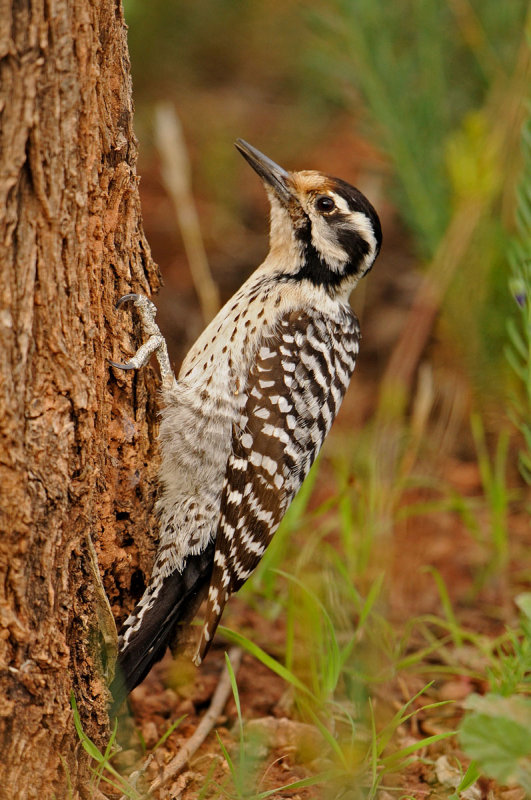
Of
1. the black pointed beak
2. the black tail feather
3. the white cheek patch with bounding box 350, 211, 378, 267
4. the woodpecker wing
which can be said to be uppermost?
the black pointed beak

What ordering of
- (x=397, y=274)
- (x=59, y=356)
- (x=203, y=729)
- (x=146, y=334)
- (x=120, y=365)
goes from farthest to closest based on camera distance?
(x=397, y=274) < (x=203, y=729) < (x=146, y=334) < (x=120, y=365) < (x=59, y=356)

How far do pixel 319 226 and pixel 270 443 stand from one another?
1.00 m

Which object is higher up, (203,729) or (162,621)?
(162,621)

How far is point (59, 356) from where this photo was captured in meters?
2.54

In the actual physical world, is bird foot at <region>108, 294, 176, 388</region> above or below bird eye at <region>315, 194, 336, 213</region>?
below

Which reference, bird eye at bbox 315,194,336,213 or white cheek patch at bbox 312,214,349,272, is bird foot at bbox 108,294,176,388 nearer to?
white cheek patch at bbox 312,214,349,272

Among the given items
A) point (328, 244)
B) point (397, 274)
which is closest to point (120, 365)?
point (328, 244)

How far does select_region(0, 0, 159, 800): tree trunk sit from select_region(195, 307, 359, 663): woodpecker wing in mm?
443

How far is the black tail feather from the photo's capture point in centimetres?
302

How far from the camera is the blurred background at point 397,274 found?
405cm

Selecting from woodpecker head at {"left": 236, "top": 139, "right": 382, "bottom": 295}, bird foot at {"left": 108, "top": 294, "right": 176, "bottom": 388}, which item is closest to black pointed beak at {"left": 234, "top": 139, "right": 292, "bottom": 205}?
woodpecker head at {"left": 236, "top": 139, "right": 382, "bottom": 295}

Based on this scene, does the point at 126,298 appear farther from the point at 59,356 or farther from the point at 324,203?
the point at 324,203

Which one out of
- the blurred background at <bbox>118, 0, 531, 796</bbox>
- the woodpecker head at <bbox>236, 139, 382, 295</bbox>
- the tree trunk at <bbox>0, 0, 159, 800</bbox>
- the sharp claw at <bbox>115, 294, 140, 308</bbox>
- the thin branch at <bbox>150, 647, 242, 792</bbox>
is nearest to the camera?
the tree trunk at <bbox>0, 0, 159, 800</bbox>

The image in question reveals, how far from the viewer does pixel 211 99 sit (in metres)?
8.58
